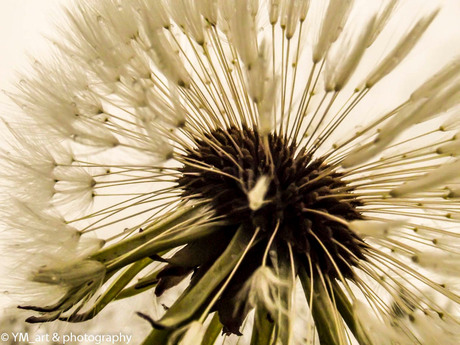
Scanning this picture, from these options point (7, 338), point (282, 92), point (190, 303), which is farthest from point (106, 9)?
point (7, 338)

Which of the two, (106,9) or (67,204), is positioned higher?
(106,9)

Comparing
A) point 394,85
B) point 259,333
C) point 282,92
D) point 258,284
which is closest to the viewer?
point 258,284

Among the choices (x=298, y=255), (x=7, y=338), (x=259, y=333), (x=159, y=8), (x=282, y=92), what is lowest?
(x=7, y=338)

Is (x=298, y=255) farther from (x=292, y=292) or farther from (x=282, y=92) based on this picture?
(x=282, y=92)

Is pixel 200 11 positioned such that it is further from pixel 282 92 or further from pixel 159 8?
pixel 282 92

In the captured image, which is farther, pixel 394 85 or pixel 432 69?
pixel 394 85

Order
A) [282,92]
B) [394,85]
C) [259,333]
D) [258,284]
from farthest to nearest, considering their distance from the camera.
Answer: [394,85] → [282,92] → [259,333] → [258,284]
